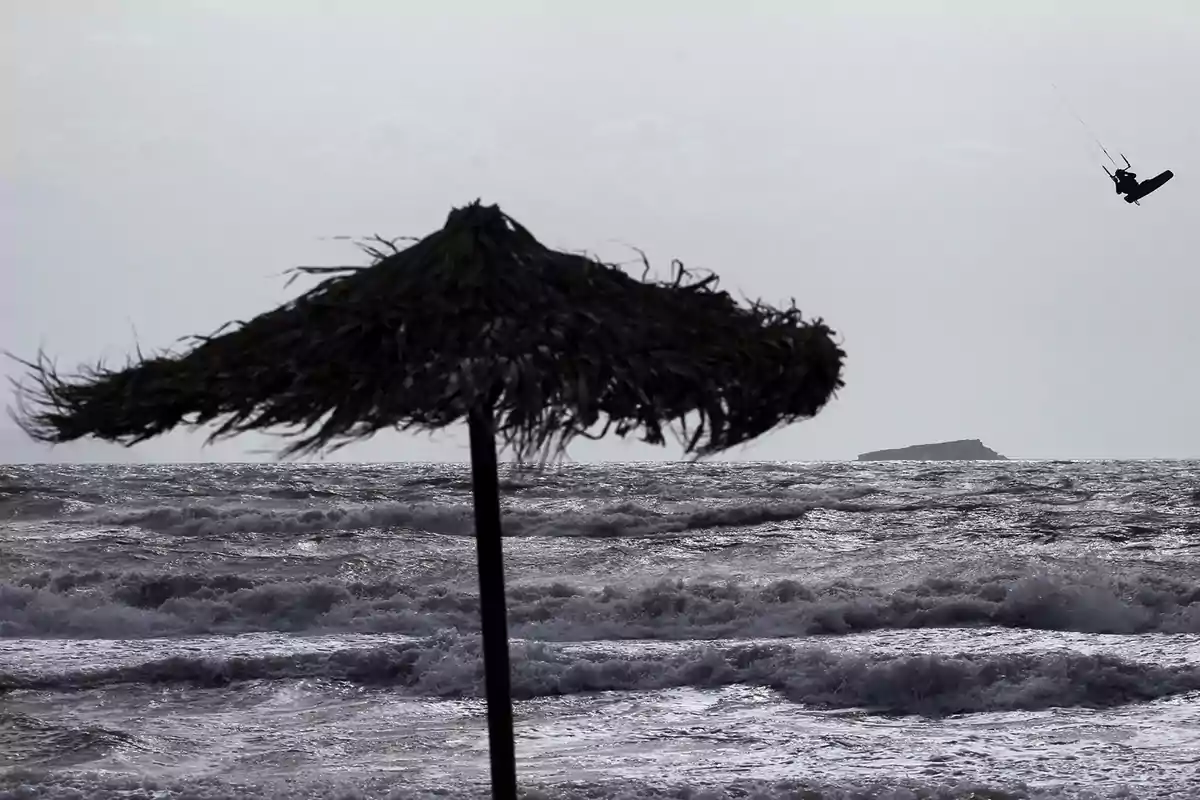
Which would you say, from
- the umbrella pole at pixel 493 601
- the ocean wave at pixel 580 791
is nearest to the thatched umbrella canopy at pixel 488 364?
the umbrella pole at pixel 493 601

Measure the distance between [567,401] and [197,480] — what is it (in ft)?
139

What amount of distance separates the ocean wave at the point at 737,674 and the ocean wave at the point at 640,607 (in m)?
2.98

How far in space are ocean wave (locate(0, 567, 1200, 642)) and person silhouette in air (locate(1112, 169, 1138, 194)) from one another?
560 cm

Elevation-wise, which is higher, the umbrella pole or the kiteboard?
the kiteboard

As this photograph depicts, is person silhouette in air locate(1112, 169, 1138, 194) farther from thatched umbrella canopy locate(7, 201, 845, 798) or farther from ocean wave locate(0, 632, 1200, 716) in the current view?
thatched umbrella canopy locate(7, 201, 845, 798)

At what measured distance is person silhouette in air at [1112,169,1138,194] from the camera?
12211 mm

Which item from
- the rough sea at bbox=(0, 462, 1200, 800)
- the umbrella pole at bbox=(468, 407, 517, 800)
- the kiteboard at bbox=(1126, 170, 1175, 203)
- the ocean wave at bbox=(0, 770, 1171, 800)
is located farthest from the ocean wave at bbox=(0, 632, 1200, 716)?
the umbrella pole at bbox=(468, 407, 517, 800)

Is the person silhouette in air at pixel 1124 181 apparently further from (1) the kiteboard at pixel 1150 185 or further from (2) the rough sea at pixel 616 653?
(2) the rough sea at pixel 616 653

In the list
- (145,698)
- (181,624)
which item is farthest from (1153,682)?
(181,624)

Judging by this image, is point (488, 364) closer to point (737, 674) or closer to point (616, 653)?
point (737, 674)

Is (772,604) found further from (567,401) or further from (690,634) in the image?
(567,401)

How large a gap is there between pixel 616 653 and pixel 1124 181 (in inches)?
288

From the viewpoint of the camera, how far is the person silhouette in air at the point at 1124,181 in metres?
12.2

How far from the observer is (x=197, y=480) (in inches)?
1687
